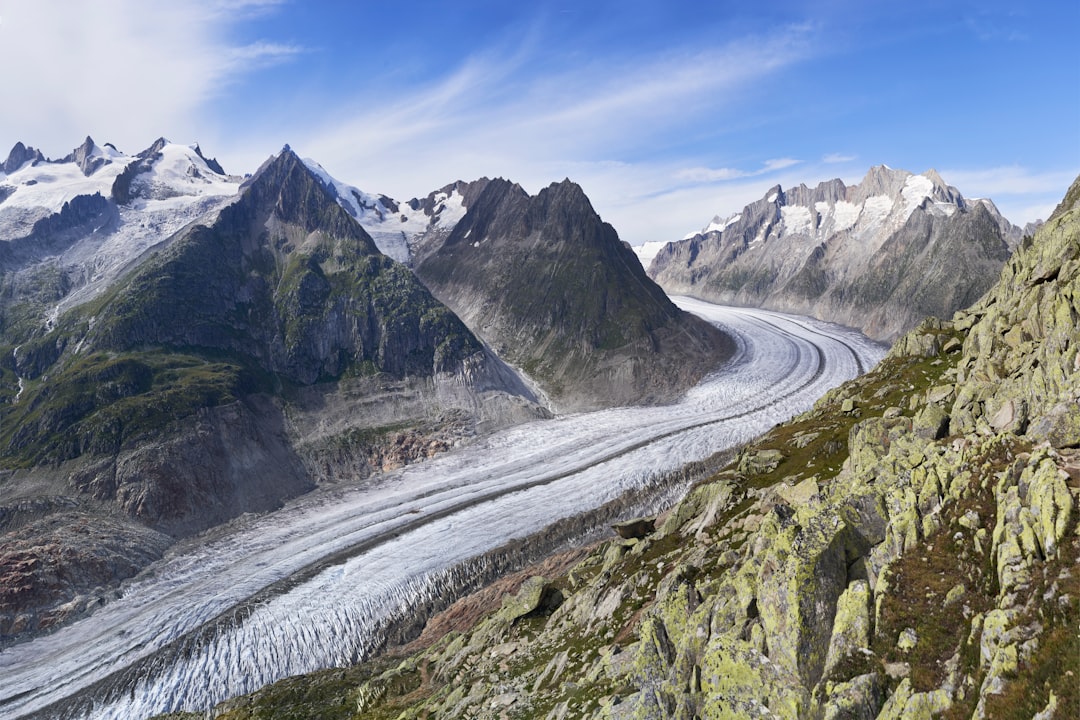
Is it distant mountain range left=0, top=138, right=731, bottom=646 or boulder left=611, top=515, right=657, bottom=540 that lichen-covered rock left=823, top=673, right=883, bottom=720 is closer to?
boulder left=611, top=515, right=657, bottom=540

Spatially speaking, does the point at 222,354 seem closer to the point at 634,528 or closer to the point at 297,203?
Result: the point at 297,203

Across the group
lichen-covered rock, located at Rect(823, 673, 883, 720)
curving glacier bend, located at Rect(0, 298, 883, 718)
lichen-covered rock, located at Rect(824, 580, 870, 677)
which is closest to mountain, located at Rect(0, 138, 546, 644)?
curving glacier bend, located at Rect(0, 298, 883, 718)

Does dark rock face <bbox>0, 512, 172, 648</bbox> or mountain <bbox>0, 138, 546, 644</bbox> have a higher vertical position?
mountain <bbox>0, 138, 546, 644</bbox>

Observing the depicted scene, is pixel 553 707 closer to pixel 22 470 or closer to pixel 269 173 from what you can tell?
pixel 22 470

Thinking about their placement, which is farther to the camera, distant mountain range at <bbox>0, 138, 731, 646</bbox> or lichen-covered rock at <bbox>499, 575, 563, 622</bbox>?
distant mountain range at <bbox>0, 138, 731, 646</bbox>

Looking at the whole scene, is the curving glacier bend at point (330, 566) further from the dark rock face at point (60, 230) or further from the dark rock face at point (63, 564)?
the dark rock face at point (60, 230)
